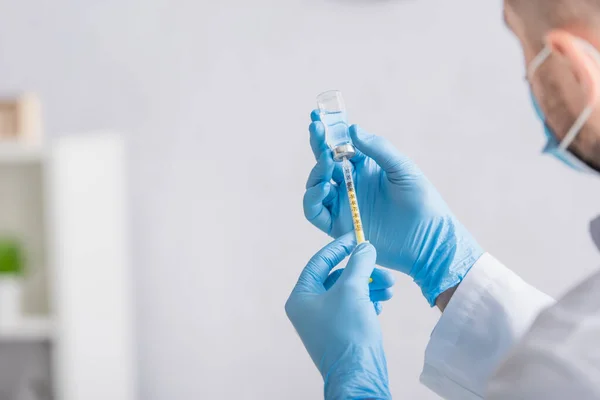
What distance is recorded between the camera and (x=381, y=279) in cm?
111

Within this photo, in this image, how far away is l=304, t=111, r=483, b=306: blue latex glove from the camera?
113 centimetres

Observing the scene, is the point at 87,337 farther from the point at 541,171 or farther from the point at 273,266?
the point at 541,171

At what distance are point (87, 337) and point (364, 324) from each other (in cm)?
125

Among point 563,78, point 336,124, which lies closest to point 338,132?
point 336,124

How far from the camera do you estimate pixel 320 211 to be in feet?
3.82

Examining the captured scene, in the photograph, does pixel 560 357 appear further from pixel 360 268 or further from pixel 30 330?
pixel 30 330

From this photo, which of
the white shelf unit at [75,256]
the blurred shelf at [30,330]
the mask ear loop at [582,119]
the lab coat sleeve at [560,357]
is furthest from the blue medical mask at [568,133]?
the blurred shelf at [30,330]

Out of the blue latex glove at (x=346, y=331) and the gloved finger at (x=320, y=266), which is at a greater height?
the gloved finger at (x=320, y=266)

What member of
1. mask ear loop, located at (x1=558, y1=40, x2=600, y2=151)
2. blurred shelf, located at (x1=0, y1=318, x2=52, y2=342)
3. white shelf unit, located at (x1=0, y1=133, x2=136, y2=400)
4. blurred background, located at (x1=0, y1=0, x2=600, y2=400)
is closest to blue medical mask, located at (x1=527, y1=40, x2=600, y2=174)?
mask ear loop, located at (x1=558, y1=40, x2=600, y2=151)

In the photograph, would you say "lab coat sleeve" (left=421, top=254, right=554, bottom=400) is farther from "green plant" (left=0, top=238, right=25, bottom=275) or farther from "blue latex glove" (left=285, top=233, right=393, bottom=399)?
"green plant" (left=0, top=238, right=25, bottom=275)

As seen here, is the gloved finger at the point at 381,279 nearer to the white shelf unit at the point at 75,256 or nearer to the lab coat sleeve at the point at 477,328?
the lab coat sleeve at the point at 477,328

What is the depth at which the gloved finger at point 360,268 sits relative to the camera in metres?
0.94

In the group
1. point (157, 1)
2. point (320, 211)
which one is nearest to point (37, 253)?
point (157, 1)

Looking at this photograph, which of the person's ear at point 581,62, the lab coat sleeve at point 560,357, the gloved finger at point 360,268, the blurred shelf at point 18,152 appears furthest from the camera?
the blurred shelf at point 18,152
